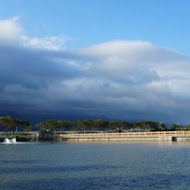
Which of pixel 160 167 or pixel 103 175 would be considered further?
pixel 160 167

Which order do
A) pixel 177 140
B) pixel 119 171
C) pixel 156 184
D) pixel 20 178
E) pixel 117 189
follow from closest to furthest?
pixel 117 189 → pixel 156 184 → pixel 20 178 → pixel 119 171 → pixel 177 140

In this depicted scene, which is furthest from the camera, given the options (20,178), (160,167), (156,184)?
(160,167)

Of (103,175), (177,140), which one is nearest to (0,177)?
(103,175)

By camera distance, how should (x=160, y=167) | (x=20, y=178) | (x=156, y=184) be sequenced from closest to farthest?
(x=156, y=184)
(x=20, y=178)
(x=160, y=167)

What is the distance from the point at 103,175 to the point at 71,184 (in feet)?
30.3

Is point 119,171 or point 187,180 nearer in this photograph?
point 187,180

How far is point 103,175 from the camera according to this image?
201ft

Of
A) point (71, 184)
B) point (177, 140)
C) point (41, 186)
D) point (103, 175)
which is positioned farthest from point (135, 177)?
point (177, 140)

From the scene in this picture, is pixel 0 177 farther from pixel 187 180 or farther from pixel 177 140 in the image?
pixel 177 140

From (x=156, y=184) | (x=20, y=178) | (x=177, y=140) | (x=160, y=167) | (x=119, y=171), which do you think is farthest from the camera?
(x=177, y=140)

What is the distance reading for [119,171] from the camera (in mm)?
66312

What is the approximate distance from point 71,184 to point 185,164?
29247 mm

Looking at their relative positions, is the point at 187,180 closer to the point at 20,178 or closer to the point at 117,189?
the point at 117,189

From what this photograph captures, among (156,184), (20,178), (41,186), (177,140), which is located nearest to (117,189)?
(156,184)
